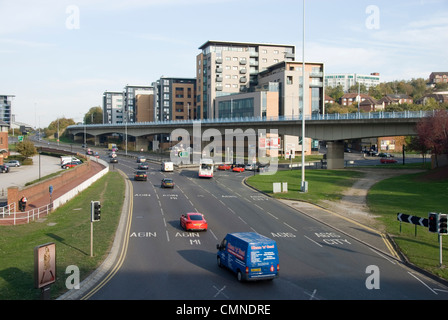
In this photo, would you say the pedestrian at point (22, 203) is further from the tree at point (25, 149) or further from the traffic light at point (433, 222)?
the tree at point (25, 149)

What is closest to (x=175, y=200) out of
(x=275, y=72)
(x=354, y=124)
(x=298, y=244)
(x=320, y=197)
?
(x=320, y=197)

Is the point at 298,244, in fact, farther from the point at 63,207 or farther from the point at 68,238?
the point at 63,207

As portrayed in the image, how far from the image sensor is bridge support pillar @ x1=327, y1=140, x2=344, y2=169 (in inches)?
2980

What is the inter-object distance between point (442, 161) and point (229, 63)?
80.5m

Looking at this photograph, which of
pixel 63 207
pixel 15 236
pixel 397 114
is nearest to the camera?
pixel 15 236

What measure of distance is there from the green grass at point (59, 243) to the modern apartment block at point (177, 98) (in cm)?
11997

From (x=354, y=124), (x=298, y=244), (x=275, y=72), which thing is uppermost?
(x=275, y=72)

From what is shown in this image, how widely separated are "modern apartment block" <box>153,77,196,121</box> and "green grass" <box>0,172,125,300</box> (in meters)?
120

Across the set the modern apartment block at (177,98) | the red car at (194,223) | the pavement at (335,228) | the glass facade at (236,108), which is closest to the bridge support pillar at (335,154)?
the pavement at (335,228)

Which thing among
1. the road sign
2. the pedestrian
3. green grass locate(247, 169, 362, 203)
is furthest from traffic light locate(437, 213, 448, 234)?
the pedestrian

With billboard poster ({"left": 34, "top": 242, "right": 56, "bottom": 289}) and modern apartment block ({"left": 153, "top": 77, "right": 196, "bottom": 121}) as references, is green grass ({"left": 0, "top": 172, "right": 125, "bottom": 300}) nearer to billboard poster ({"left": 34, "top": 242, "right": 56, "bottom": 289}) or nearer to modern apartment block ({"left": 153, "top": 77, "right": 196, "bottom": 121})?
billboard poster ({"left": 34, "top": 242, "right": 56, "bottom": 289})

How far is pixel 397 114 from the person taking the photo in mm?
68500

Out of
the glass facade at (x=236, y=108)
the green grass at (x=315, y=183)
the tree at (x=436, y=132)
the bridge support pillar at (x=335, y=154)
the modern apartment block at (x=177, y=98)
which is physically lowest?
the green grass at (x=315, y=183)

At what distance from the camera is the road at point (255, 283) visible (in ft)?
57.3
